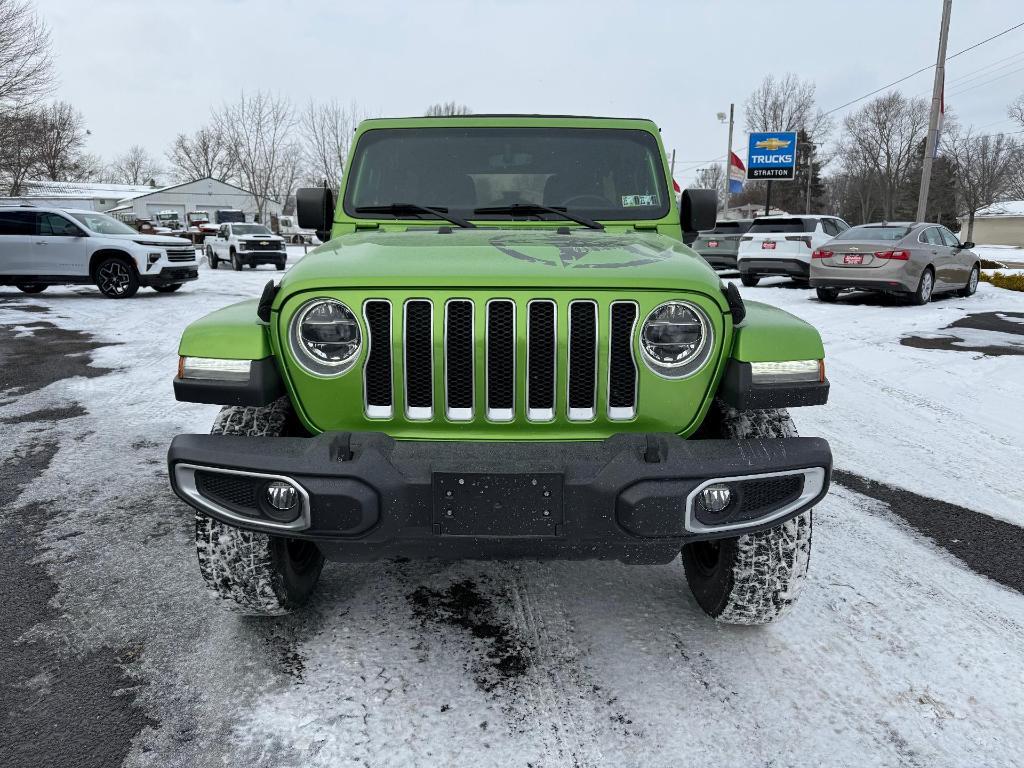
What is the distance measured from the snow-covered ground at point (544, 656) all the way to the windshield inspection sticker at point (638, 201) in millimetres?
1732

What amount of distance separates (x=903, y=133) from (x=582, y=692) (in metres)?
79.4

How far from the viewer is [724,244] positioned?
19672 millimetres

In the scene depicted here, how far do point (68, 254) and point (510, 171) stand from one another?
44.8ft

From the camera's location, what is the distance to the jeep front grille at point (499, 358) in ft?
7.54

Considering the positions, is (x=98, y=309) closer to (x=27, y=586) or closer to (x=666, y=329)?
(x=27, y=586)

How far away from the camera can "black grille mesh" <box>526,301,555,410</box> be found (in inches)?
90.9

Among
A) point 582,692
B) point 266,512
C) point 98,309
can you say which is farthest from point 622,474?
point 98,309

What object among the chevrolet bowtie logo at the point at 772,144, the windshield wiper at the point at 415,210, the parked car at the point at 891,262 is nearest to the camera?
the windshield wiper at the point at 415,210

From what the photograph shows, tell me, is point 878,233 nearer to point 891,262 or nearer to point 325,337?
point 891,262

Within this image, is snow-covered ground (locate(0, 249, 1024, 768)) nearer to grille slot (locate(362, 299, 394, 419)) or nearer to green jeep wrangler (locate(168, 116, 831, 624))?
green jeep wrangler (locate(168, 116, 831, 624))

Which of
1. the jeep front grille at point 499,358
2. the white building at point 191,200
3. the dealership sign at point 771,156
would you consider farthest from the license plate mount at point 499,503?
the white building at point 191,200

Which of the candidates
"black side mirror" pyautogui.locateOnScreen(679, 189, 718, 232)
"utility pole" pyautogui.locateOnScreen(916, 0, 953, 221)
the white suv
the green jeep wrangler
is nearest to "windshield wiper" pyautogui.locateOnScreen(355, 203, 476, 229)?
the green jeep wrangler

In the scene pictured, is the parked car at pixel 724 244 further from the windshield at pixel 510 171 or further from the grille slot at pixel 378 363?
the grille slot at pixel 378 363

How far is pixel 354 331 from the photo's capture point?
2361 millimetres
